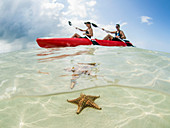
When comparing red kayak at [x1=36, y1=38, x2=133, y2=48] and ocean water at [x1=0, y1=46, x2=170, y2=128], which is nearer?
ocean water at [x1=0, y1=46, x2=170, y2=128]

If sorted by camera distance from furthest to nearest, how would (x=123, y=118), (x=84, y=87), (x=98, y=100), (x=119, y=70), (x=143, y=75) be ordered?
1. (x=119, y=70)
2. (x=143, y=75)
3. (x=84, y=87)
4. (x=98, y=100)
5. (x=123, y=118)

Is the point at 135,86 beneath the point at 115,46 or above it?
beneath

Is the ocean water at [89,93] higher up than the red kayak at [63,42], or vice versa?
the red kayak at [63,42]

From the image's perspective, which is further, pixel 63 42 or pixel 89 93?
pixel 63 42

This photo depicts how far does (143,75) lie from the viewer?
3.96 meters

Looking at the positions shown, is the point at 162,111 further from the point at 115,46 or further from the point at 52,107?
the point at 115,46

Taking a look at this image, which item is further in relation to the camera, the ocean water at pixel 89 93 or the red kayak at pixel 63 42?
the red kayak at pixel 63 42

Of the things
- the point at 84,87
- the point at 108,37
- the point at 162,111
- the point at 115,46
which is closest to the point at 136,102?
the point at 162,111

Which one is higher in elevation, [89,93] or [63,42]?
[63,42]

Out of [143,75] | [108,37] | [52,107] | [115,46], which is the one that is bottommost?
[52,107]

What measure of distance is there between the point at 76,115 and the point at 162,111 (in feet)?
5.53

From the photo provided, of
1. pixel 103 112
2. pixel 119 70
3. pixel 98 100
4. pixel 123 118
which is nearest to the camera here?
pixel 123 118

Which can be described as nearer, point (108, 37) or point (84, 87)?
point (84, 87)

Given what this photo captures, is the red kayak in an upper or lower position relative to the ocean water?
upper
